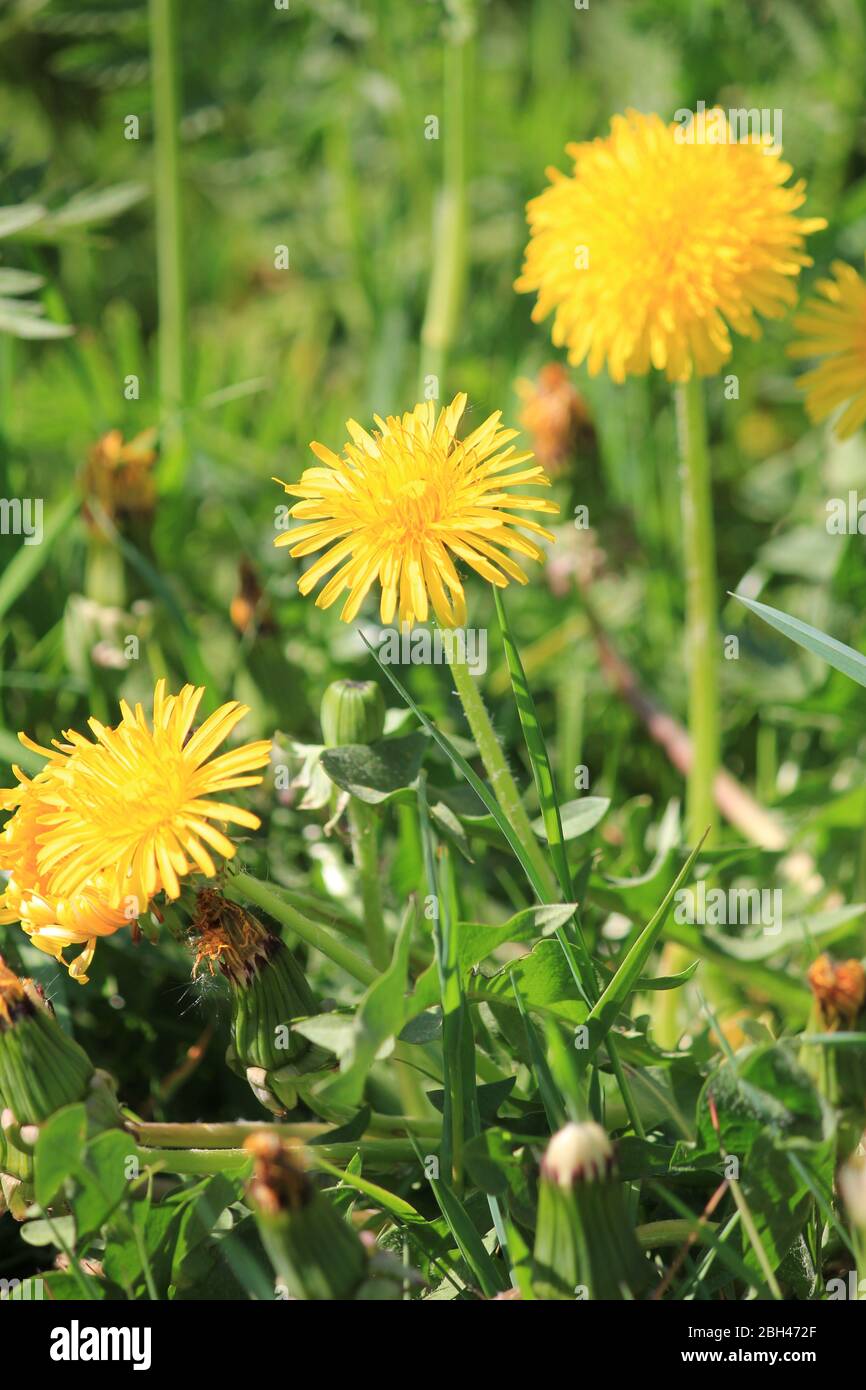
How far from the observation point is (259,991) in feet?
3.05

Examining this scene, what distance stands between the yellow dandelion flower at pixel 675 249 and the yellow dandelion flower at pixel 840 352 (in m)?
0.07

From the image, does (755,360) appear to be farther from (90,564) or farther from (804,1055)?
(804,1055)

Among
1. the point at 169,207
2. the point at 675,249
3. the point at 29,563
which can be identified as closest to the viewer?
the point at 675,249

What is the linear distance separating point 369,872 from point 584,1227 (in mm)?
365

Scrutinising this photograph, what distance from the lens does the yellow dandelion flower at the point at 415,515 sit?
36.0 inches

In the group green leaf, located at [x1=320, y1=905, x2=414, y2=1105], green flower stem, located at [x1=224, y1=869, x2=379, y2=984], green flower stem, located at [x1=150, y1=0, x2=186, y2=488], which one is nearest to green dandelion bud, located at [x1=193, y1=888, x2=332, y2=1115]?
green flower stem, located at [x1=224, y1=869, x2=379, y2=984]

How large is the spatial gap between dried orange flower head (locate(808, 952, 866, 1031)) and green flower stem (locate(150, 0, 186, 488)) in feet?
3.94

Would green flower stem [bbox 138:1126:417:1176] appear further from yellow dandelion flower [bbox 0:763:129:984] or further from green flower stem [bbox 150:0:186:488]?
green flower stem [bbox 150:0:186:488]

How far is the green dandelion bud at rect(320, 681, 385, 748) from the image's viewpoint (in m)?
→ 1.07

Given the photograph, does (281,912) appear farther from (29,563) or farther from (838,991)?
(29,563)

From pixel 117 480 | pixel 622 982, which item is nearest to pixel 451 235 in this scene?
pixel 117 480

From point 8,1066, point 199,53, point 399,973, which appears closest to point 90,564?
point 8,1066

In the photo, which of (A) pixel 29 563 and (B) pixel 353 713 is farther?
(A) pixel 29 563

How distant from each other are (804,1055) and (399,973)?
0.37 metres
